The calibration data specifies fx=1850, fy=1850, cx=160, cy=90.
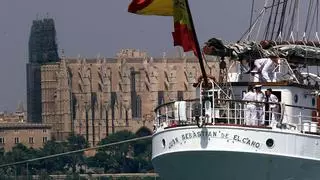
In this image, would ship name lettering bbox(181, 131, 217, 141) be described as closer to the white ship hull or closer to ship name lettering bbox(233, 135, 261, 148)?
the white ship hull

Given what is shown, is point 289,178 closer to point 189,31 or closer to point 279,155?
point 279,155

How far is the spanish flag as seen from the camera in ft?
130

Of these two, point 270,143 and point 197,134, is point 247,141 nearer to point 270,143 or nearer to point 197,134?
point 270,143

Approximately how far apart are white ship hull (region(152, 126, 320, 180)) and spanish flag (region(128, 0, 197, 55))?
1887 millimetres

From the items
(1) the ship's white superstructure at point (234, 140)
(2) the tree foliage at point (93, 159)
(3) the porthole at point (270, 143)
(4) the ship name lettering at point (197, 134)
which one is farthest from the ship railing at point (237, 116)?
(2) the tree foliage at point (93, 159)

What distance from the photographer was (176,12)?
130 ft

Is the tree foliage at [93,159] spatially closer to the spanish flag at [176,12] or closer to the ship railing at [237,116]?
the ship railing at [237,116]

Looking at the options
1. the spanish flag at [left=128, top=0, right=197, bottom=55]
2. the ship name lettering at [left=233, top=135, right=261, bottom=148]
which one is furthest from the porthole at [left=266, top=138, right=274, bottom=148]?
the spanish flag at [left=128, top=0, right=197, bottom=55]

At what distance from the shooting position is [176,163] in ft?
135

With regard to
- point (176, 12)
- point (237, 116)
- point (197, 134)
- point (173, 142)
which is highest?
point (176, 12)

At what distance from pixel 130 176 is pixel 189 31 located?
104 m

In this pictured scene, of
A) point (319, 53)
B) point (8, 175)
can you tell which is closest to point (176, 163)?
point (319, 53)

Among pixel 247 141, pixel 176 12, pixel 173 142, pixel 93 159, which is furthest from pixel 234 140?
pixel 93 159

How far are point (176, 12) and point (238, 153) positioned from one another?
3.31m
